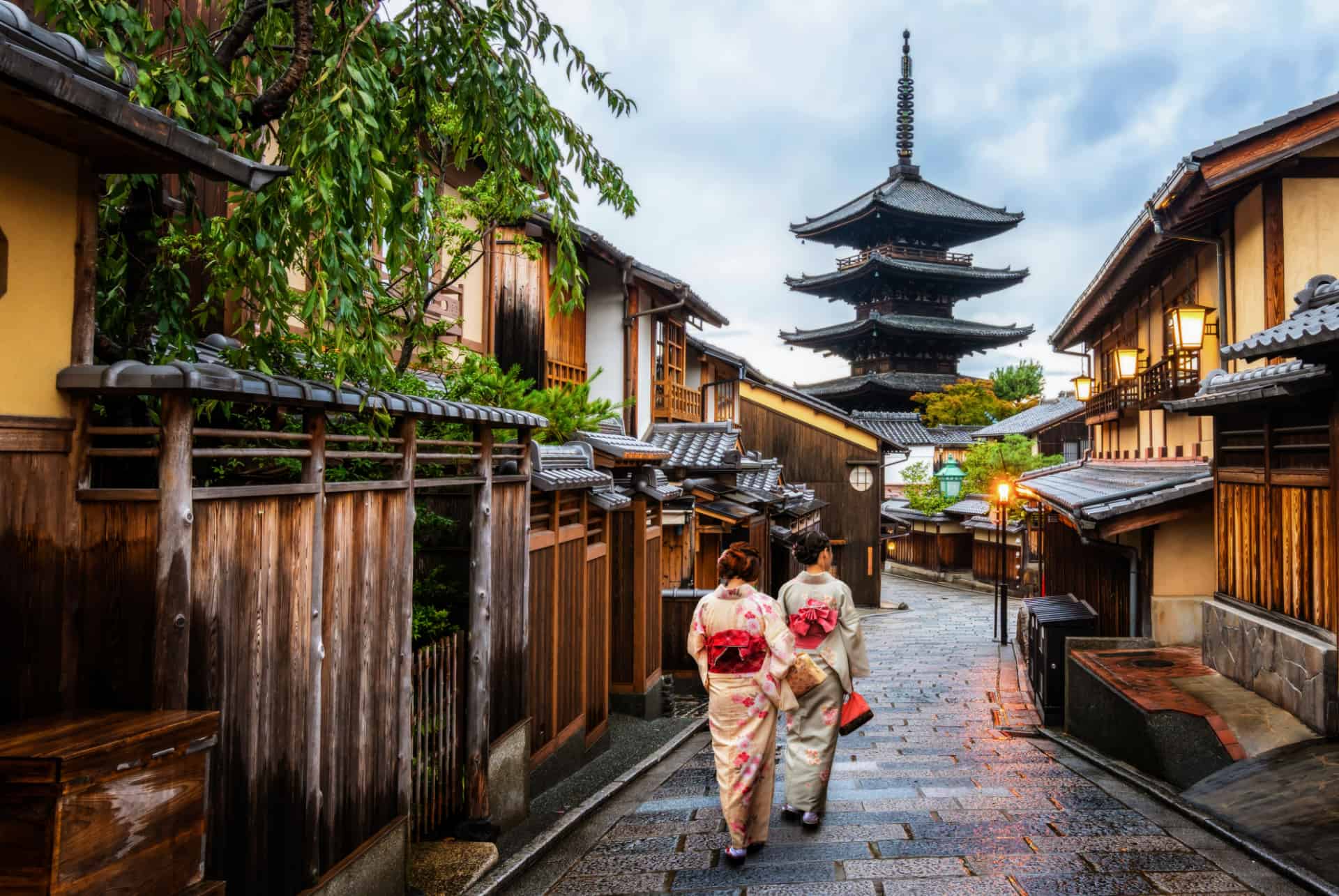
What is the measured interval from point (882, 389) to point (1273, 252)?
36.5m

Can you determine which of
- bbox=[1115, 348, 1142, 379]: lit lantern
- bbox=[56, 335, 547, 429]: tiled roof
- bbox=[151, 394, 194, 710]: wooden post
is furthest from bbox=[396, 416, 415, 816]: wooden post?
bbox=[1115, 348, 1142, 379]: lit lantern

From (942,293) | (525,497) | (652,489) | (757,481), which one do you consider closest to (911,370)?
(942,293)

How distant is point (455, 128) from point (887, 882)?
17.1ft

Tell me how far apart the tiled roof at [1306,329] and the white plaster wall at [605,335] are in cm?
1131

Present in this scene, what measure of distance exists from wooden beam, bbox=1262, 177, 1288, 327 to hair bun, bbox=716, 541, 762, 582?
7109mm

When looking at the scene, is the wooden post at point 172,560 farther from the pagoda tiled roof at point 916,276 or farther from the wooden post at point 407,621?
the pagoda tiled roof at point 916,276

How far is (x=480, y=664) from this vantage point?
639cm

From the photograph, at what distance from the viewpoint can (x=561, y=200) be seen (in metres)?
5.52

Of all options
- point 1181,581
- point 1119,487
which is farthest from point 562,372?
point 1181,581

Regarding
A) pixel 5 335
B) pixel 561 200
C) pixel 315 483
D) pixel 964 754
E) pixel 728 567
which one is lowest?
pixel 964 754

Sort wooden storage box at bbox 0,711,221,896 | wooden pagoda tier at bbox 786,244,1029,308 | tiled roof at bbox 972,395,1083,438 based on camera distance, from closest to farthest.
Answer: wooden storage box at bbox 0,711,221,896, tiled roof at bbox 972,395,1083,438, wooden pagoda tier at bbox 786,244,1029,308

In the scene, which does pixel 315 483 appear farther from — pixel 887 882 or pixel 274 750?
pixel 887 882

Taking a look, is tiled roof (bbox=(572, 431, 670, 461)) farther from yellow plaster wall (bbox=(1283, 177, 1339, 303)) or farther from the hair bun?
yellow plaster wall (bbox=(1283, 177, 1339, 303))

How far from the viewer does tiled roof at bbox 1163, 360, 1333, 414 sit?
6746mm
